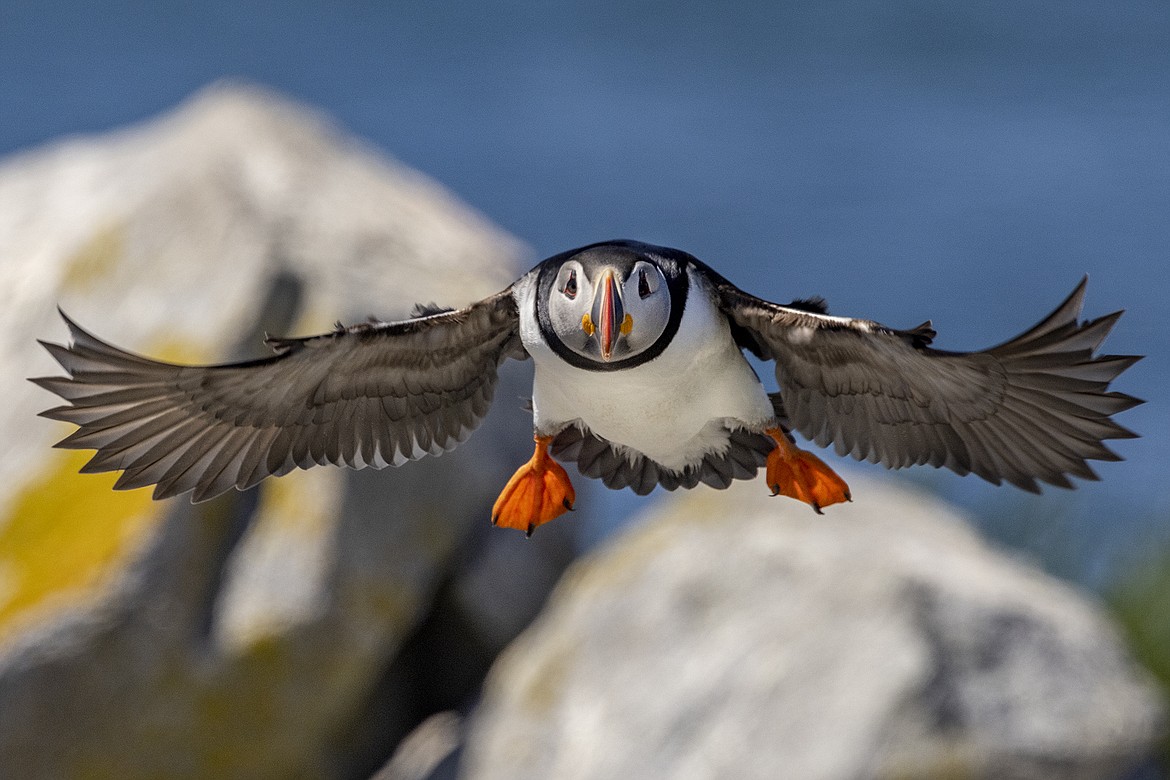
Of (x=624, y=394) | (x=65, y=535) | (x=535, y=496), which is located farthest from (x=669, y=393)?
(x=65, y=535)

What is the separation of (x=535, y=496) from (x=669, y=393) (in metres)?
0.85

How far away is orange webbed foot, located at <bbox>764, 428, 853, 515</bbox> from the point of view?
252 inches

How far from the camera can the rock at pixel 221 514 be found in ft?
32.7

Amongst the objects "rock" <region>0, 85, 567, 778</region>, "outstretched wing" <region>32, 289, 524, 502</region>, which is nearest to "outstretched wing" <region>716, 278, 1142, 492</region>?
"outstretched wing" <region>32, 289, 524, 502</region>

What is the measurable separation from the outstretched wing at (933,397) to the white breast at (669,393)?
16 centimetres

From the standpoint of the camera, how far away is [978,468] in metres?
6.40

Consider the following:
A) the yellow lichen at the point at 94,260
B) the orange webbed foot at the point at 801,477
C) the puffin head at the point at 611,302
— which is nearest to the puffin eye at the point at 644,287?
the puffin head at the point at 611,302

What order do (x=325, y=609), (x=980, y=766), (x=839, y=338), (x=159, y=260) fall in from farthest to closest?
(x=159, y=260) < (x=325, y=609) < (x=980, y=766) < (x=839, y=338)

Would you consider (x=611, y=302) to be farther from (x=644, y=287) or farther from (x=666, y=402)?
(x=666, y=402)

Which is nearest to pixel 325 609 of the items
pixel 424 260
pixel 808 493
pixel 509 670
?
pixel 509 670

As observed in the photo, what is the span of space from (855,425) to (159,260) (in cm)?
602

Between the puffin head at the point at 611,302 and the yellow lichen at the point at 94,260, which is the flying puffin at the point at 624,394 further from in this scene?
the yellow lichen at the point at 94,260

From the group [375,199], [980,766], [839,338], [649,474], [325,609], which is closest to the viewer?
[839,338]

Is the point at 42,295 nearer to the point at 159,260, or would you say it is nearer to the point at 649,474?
the point at 159,260
